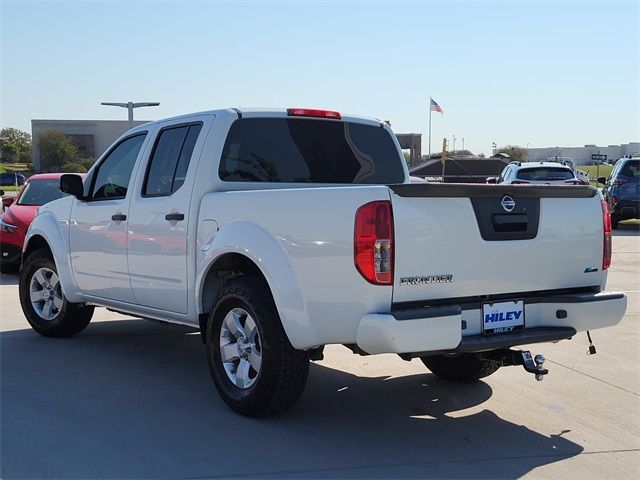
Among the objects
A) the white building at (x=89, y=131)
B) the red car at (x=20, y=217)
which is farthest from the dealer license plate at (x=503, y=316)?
the white building at (x=89, y=131)

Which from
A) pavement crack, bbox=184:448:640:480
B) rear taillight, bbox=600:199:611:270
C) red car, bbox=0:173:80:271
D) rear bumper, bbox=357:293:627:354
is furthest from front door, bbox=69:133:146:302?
red car, bbox=0:173:80:271

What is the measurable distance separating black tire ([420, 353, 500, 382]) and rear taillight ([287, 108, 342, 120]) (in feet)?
6.91

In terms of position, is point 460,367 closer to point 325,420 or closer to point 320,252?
point 325,420

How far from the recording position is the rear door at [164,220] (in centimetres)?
580

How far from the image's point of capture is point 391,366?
6605 mm

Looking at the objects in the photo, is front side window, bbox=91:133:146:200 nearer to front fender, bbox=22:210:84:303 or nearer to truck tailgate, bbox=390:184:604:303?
front fender, bbox=22:210:84:303

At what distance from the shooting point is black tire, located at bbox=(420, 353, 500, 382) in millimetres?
5836

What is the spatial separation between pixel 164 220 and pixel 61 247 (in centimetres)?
189

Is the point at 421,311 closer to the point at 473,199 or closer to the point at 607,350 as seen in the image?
the point at 473,199

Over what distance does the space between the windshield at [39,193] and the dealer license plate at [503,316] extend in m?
9.31

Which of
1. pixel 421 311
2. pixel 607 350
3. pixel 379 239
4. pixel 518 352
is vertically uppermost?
pixel 379 239

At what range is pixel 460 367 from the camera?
19.6ft

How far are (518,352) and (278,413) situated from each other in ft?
5.23

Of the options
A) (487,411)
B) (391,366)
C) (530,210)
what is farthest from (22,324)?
(530,210)
